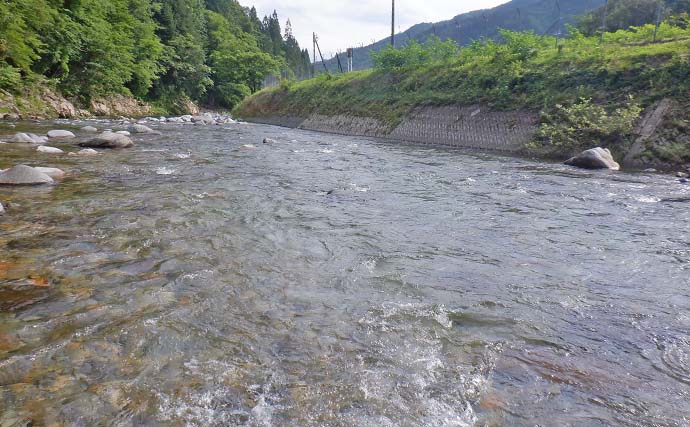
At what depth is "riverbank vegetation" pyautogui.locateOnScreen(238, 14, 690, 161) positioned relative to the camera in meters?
13.7

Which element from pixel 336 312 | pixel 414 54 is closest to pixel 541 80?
pixel 414 54

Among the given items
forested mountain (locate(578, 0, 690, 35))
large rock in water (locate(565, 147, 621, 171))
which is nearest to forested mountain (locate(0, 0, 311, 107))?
large rock in water (locate(565, 147, 621, 171))

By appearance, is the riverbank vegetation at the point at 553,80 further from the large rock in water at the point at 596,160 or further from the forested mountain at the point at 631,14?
the forested mountain at the point at 631,14

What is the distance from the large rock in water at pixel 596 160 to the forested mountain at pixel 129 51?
2410cm

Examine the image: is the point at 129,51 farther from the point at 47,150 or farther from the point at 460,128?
the point at 460,128

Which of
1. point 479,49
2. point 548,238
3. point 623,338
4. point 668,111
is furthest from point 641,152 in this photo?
point 479,49

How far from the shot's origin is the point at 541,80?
17953mm

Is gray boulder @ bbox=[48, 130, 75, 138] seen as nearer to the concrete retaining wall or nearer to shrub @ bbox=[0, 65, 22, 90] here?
shrub @ bbox=[0, 65, 22, 90]

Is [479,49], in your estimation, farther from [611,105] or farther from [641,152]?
[641,152]

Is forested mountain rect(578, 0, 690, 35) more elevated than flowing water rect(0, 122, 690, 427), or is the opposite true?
forested mountain rect(578, 0, 690, 35)

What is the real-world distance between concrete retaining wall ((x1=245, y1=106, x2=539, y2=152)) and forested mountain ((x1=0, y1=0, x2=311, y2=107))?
17.9 metres

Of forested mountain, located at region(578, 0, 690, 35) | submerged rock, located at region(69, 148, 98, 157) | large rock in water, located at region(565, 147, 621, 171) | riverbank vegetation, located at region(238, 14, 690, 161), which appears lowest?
large rock in water, located at region(565, 147, 621, 171)

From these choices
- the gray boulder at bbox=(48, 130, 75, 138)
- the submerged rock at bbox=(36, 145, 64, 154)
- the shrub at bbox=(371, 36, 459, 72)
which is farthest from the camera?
the shrub at bbox=(371, 36, 459, 72)

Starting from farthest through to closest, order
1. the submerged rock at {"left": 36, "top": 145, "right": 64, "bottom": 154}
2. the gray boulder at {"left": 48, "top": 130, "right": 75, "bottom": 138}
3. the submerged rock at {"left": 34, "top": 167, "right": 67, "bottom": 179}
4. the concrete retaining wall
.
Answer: the concrete retaining wall < the gray boulder at {"left": 48, "top": 130, "right": 75, "bottom": 138} < the submerged rock at {"left": 36, "top": 145, "right": 64, "bottom": 154} < the submerged rock at {"left": 34, "top": 167, "right": 67, "bottom": 179}
